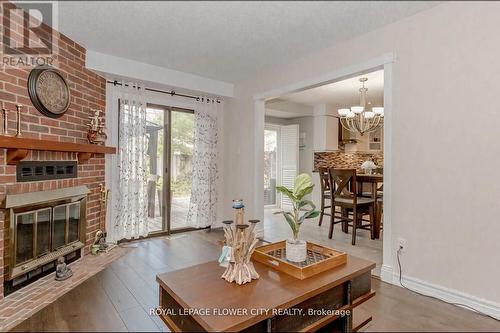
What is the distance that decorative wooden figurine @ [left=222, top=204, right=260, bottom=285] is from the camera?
4.78 feet

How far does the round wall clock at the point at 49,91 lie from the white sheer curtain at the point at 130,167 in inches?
30.6

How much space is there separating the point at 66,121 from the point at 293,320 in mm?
2739

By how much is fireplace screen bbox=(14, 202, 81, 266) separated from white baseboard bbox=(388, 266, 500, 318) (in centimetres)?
298

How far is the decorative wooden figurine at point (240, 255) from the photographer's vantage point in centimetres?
146

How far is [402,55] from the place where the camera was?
7.53 ft

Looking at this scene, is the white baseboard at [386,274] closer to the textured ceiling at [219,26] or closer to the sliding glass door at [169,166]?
the textured ceiling at [219,26]

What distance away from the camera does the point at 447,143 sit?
6.67ft

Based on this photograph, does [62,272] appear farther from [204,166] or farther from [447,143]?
[447,143]

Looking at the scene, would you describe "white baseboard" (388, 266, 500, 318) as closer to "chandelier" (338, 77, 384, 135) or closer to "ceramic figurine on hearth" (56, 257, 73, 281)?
"chandelier" (338, 77, 384, 135)

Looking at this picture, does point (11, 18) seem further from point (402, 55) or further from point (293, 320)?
point (402, 55)

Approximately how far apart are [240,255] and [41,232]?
198 cm

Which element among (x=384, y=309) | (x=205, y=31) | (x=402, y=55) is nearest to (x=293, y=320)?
(x=384, y=309)

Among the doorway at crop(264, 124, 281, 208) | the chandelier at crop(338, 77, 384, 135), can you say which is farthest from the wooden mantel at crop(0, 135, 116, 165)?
the doorway at crop(264, 124, 281, 208)

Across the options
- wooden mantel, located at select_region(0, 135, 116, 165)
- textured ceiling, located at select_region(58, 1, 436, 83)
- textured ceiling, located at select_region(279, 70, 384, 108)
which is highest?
textured ceiling, located at select_region(279, 70, 384, 108)
